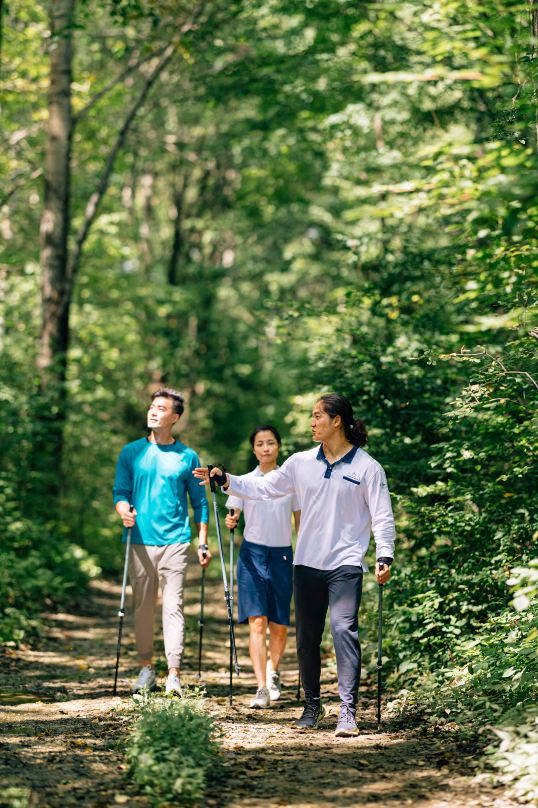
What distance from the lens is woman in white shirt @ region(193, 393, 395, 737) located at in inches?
245

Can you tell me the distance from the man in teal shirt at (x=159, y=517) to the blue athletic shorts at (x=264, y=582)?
0.32 metres

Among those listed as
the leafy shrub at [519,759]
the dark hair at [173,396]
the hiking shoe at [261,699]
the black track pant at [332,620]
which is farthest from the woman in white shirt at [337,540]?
→ the dark hair at [173,396]

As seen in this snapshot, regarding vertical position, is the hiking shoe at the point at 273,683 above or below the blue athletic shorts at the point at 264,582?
below

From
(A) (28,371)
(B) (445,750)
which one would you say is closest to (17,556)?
(A) (28,371)

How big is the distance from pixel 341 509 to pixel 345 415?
62 cm

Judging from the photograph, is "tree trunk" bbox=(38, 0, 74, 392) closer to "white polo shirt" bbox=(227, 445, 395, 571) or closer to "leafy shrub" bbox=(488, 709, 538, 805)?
"white polo shirt" bbox=(227, 445, 395, 571)

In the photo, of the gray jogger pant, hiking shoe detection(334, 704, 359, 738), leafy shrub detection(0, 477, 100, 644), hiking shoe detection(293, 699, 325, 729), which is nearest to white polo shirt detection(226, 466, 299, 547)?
the gray jogger pant

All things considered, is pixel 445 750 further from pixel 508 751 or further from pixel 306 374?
pixel 306 374

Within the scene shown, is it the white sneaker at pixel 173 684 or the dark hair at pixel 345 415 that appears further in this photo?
the white sneaker at pixel 173 684

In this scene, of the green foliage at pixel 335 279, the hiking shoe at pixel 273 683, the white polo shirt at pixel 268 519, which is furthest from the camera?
the hiking shoe at pixel 273 683

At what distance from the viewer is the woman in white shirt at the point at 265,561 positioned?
7.62 meters

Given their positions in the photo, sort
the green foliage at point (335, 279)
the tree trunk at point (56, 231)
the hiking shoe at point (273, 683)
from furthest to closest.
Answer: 1. the tree trunk at point (56, 231)
2. the hiking shoe at point (273, 683)
3. the green foliage at point (335, 279)

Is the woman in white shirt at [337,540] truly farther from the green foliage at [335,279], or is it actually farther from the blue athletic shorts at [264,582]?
the blue athletic shorts at [264,582]

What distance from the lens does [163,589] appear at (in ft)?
25.1
